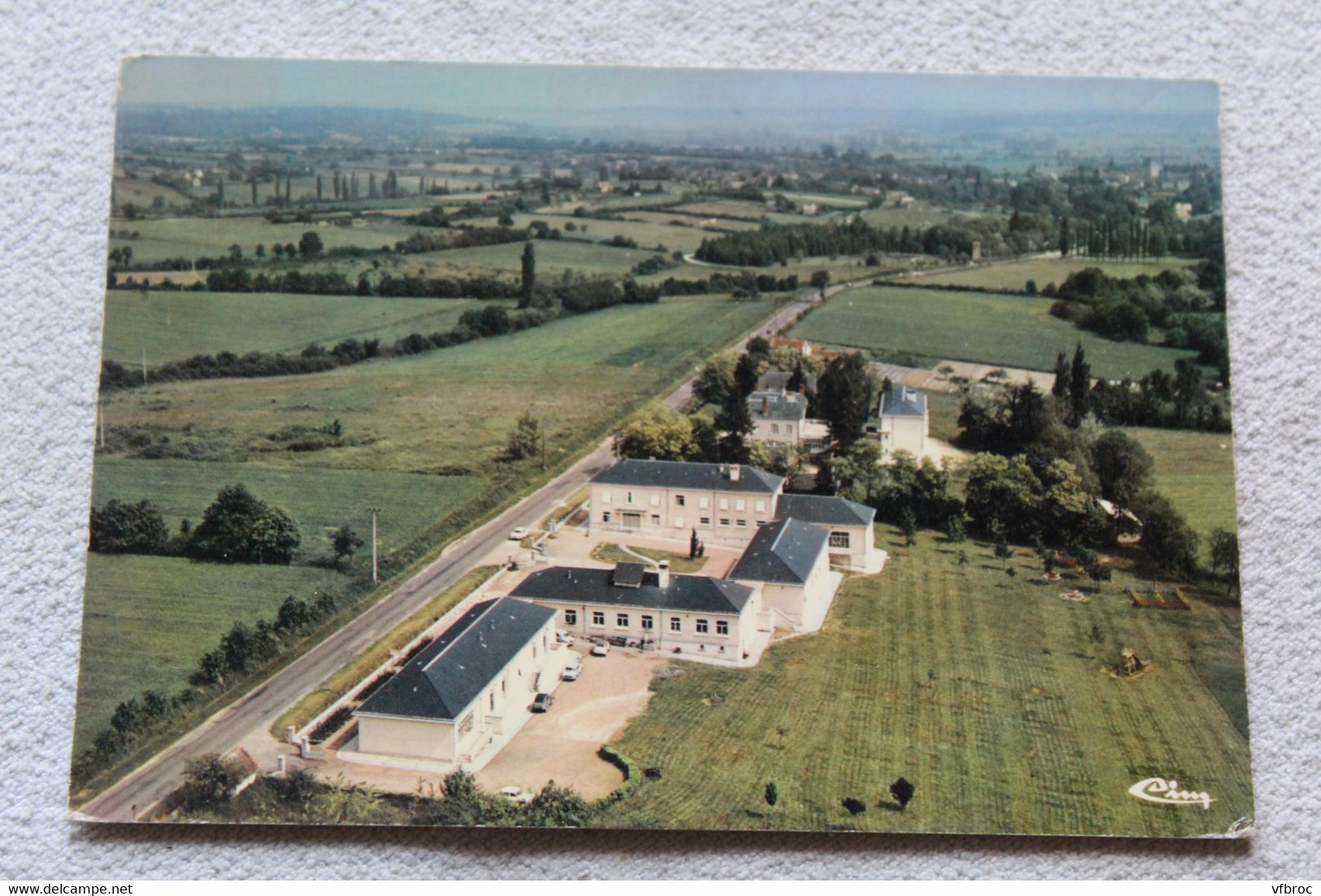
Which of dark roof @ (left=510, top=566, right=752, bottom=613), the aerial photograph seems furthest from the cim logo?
dark roof @ (left=510, top=566, right=752, bottom=613)

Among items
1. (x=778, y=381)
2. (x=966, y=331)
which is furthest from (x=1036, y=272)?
(x=778, y=381)

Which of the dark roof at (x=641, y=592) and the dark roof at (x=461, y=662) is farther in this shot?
the dark roof at (x=641, y=592)

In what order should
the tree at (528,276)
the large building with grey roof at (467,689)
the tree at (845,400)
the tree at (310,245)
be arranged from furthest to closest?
the tree at (528,276)
the tree at (310,245)
the tree at (845,400)
the large building with grey roof at (467,689)

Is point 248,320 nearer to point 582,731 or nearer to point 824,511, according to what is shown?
point 582,731

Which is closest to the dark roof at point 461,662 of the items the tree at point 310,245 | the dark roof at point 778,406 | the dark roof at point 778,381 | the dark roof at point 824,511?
the dark roof at point 824,511

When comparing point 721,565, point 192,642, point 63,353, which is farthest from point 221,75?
point 721,565

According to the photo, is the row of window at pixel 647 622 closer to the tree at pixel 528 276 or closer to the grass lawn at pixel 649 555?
the grass lawn at pixel 649 555

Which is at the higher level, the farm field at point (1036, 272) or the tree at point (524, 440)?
the farm field at point (1036, 272)
